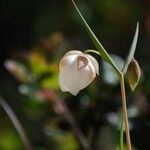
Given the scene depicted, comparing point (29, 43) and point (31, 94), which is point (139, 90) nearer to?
point (31, 94)

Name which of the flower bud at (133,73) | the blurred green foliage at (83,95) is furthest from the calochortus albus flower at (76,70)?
the blurred green foliage at (83,95)

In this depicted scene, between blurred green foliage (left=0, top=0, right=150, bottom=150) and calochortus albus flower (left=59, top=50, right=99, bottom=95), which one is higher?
calochortus albus flower (left=59, top=50, right=99, bottom=95)

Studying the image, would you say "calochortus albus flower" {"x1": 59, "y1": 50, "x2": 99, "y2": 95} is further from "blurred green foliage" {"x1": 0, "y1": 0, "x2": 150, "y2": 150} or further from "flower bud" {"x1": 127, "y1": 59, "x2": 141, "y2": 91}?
"blurred green foliage" {"x1": 0, "y1": 0, "x2": 150, "y2": 150}

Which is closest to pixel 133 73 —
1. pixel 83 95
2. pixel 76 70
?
pixel 76 70

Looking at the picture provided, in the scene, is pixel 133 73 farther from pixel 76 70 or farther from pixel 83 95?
pixel 83 95

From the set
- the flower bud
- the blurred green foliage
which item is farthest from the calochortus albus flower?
the blurred green foliage

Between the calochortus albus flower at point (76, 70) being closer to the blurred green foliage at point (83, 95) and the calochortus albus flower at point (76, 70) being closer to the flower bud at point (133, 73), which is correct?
the flower bud at point (133, 73)

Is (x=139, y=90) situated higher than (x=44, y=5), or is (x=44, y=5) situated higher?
(x=44, y=5)

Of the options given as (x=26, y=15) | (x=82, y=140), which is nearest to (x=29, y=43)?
(x=26, y=15)
